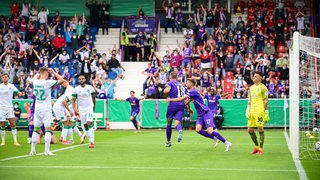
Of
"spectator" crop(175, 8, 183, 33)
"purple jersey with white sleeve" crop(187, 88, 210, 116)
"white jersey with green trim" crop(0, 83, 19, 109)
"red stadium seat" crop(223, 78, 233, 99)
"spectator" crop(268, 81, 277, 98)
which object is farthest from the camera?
"spectator" crop(175, 8, 183, 33)

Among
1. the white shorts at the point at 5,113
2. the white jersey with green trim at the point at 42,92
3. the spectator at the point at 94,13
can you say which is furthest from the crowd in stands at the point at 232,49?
the white jersey with green trim at the point at 42,92

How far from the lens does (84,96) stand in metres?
21.6

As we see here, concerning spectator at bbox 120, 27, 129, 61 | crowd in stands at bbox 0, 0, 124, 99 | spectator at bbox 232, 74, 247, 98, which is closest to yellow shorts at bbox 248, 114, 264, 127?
spectator at bbox 232, 74, 247, 98

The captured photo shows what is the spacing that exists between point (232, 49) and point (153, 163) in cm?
2452

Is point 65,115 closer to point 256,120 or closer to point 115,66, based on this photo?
point 256,120

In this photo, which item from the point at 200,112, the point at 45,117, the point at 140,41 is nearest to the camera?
the point at 45,117

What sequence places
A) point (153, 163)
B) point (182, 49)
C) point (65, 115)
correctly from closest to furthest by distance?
point (153, 163)
point (65, 115)
point (182, 49)

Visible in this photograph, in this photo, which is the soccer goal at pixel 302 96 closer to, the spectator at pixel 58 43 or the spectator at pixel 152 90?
the spectator at pixel 152 90

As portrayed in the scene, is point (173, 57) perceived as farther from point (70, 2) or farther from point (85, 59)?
point (70, 2)

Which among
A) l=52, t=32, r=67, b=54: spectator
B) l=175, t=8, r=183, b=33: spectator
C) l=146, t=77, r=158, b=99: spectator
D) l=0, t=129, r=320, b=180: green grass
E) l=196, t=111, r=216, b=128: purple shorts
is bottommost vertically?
l=0, t=129, r=320, b=180: green grass

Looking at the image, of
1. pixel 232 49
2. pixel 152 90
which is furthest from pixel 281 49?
pixel 152 90

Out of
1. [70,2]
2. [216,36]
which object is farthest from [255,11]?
[70,2]

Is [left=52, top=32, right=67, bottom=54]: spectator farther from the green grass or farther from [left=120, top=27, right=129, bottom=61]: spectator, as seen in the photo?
the green grass

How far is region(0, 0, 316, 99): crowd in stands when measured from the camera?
124 ft
